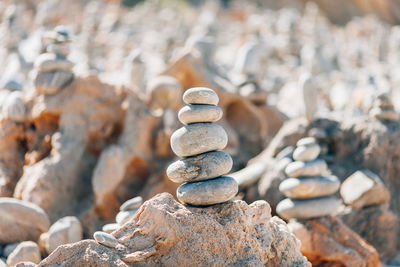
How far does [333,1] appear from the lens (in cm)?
2970

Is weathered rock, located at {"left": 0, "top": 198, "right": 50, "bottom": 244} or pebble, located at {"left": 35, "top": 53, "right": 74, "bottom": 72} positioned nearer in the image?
weathered rock, located at {"left": 0, "top": 198, "right": 50, "bottom": 244}

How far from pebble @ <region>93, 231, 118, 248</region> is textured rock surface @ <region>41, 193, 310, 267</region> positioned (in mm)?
32

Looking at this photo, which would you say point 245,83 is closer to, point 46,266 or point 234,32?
point 46,266

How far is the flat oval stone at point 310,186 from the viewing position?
17.0 feet

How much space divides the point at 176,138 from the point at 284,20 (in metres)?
17.0

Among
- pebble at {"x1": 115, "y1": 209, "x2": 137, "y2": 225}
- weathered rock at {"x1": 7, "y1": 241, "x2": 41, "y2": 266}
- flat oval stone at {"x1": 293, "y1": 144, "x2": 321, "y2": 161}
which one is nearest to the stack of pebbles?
pebble at {"x1": 115, "y1": 209, "x2": 137, "y2": 225}

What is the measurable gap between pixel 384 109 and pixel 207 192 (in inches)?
134

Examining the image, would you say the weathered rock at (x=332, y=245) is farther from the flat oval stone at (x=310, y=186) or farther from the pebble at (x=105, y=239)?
the pebble at (x=105, y=239)

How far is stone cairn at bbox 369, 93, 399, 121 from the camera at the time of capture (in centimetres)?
627

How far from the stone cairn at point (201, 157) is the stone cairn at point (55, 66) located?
9.55ft

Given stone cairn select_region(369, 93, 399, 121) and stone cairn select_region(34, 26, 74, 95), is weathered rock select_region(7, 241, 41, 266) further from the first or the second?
stone cairn select_region(369, 93, 399, 121)

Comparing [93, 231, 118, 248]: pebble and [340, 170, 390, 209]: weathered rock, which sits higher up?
[93, 231, 118, 248]: pebble

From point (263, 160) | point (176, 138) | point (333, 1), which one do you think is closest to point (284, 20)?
point (333, 1)

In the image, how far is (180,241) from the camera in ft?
11.5
